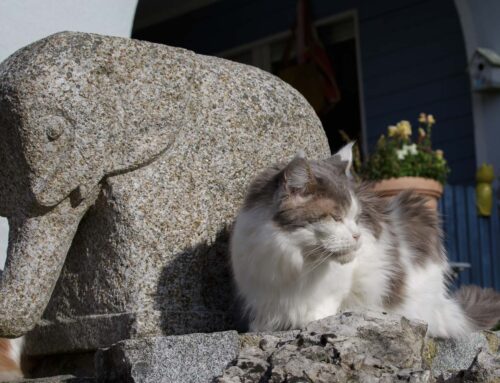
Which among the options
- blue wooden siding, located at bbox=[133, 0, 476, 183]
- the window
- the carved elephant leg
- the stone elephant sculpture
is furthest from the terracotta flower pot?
the carved elephant leg

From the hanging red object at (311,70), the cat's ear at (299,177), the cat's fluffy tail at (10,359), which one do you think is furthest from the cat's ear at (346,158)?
the hanging red object at (311,70)

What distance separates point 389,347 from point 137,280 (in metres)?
0.99

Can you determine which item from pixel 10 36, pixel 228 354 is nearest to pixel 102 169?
pixel 228 354

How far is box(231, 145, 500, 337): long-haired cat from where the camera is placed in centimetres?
337

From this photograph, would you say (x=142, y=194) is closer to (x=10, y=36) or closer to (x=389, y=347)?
(x=389, y=347)

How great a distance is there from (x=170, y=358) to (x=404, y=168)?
13.7 ft

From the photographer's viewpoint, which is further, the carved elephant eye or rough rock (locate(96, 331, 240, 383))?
the carved elephant eye

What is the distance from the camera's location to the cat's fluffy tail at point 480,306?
4.14 metres

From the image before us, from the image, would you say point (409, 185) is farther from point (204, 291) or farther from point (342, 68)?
point (204, 291)

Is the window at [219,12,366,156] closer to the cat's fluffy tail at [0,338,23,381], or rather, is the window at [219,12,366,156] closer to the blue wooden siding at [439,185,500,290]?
the blue wooden siding at [439,185,500,290]

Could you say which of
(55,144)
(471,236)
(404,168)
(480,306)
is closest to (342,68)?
(471,236)

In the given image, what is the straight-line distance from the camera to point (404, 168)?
6891 mm

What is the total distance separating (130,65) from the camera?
11.8ft

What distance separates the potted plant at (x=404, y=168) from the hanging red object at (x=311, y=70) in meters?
2.48
